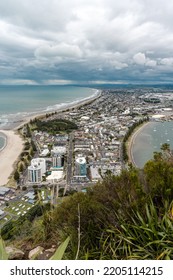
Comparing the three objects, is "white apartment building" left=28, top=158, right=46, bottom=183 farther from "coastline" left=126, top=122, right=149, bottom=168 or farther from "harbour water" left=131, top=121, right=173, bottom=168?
"harbour water" left=131, top=121, right=173, bottom=168

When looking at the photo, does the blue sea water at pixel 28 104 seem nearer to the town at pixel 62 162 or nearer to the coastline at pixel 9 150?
the coastline at pixel 9 150

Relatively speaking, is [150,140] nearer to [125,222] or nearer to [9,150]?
[9,150]

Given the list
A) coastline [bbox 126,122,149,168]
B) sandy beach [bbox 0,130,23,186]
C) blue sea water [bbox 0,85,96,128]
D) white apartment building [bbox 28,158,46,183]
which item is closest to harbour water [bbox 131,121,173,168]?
coastline [bbox 126,122,149,168]

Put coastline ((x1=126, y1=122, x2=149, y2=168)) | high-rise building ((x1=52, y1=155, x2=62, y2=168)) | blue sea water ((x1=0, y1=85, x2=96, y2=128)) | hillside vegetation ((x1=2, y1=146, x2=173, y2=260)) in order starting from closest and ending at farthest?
1. hillside vegetation ((x1=2, y1=146, x2=173, y2=260))
2. high-rise building ((x1=52, y1=155, x2=62, y2=168))
3. coastline ((x1=126, y1=122, x2=149, y2=168))
4. blue sea water ((x1=0, y1=85, x2=96, y2=128))

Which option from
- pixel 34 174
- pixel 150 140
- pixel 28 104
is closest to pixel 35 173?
pixel 34 174

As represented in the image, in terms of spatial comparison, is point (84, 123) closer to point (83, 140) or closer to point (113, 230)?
point (83, 140)

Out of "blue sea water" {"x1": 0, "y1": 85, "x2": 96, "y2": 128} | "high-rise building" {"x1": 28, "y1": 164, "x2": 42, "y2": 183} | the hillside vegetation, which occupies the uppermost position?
"blue sea water" {"x1": 0, "y1": 85, "x2": 96, "y2": 128}

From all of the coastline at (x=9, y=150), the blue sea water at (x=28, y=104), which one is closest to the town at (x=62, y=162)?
the coastline at (x=9, y=150)
